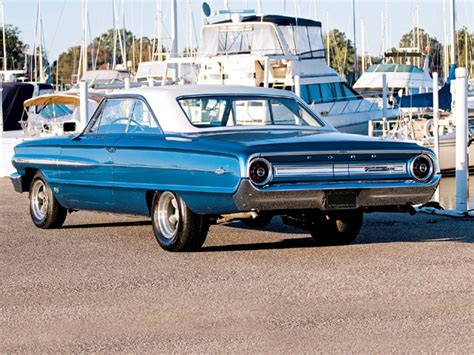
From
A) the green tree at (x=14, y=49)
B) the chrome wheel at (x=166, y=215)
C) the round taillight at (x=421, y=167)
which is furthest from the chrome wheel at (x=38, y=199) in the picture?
the green tree at (x=14, y=49)

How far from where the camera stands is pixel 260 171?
9.81m

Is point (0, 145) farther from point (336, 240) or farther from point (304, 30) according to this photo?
point (336, 240)

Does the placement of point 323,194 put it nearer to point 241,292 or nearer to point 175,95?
point 241,292

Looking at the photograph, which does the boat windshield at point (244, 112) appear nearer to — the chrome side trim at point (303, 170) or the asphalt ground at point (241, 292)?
the asphalt ground at point (241, 292)

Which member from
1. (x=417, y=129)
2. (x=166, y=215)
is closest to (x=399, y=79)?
(x=417, y=129)

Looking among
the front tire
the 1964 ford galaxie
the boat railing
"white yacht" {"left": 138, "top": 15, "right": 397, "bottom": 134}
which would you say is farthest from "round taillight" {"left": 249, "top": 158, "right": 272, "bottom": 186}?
"white yacht" {"left": 138, "top": 15, "right": 397, "bottom": 134}

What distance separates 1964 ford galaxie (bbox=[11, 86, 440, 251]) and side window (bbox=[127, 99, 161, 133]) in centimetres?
1

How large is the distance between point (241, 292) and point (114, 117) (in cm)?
396

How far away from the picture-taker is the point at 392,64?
159 ft

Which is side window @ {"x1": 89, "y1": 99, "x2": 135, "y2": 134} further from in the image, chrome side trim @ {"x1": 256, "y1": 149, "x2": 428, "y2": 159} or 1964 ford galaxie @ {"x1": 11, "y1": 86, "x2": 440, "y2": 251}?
chrome side trim @ {"x1": 256, "y1": 149, "x2": 428, "y2": 159}

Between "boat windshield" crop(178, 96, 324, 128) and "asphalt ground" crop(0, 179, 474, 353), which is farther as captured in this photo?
"boat windshield" crop(178, 96, 324, 128)

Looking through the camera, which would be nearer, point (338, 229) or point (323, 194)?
point (323, 194)

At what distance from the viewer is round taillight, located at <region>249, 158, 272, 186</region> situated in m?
9.75

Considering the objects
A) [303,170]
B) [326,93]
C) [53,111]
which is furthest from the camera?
[53,111]
